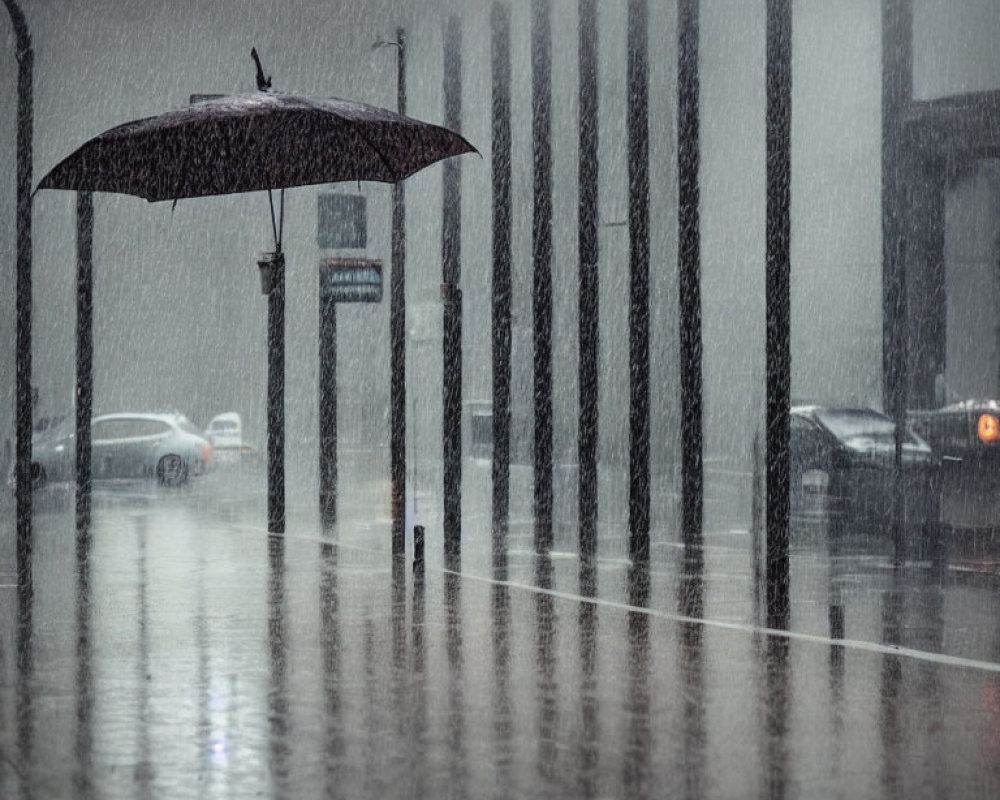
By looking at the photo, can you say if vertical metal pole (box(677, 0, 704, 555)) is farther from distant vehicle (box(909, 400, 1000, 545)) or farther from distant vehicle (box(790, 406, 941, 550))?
distant vehicle (box(909, 400, 1000, 545))

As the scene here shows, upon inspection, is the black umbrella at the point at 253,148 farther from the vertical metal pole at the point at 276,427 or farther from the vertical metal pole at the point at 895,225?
the vertical metal pole at the point at 895,225

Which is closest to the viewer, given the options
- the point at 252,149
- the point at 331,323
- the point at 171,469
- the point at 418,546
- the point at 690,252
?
the point at 252,149

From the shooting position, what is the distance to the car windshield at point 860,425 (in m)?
22.6

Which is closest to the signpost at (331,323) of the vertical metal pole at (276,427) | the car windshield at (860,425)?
the vertical metal pole at (276,427)

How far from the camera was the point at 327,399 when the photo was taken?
66.4ft

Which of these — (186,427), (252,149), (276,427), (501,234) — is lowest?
(186,427)

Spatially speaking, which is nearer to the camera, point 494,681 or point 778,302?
point 494,681

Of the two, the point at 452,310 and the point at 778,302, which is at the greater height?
the point at 452,310

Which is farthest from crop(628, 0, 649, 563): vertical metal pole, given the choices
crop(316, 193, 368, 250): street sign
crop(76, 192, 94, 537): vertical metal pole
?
crop(76, 192, 94, 537): vertical metal pole

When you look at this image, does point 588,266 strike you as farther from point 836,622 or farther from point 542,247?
point 836,622

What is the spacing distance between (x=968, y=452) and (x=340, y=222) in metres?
9.53

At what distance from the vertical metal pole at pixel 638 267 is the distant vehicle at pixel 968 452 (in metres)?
6.50

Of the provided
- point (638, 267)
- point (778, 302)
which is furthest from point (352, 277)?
point (778, 302)

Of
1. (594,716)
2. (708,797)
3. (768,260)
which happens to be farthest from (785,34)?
(708,797)
